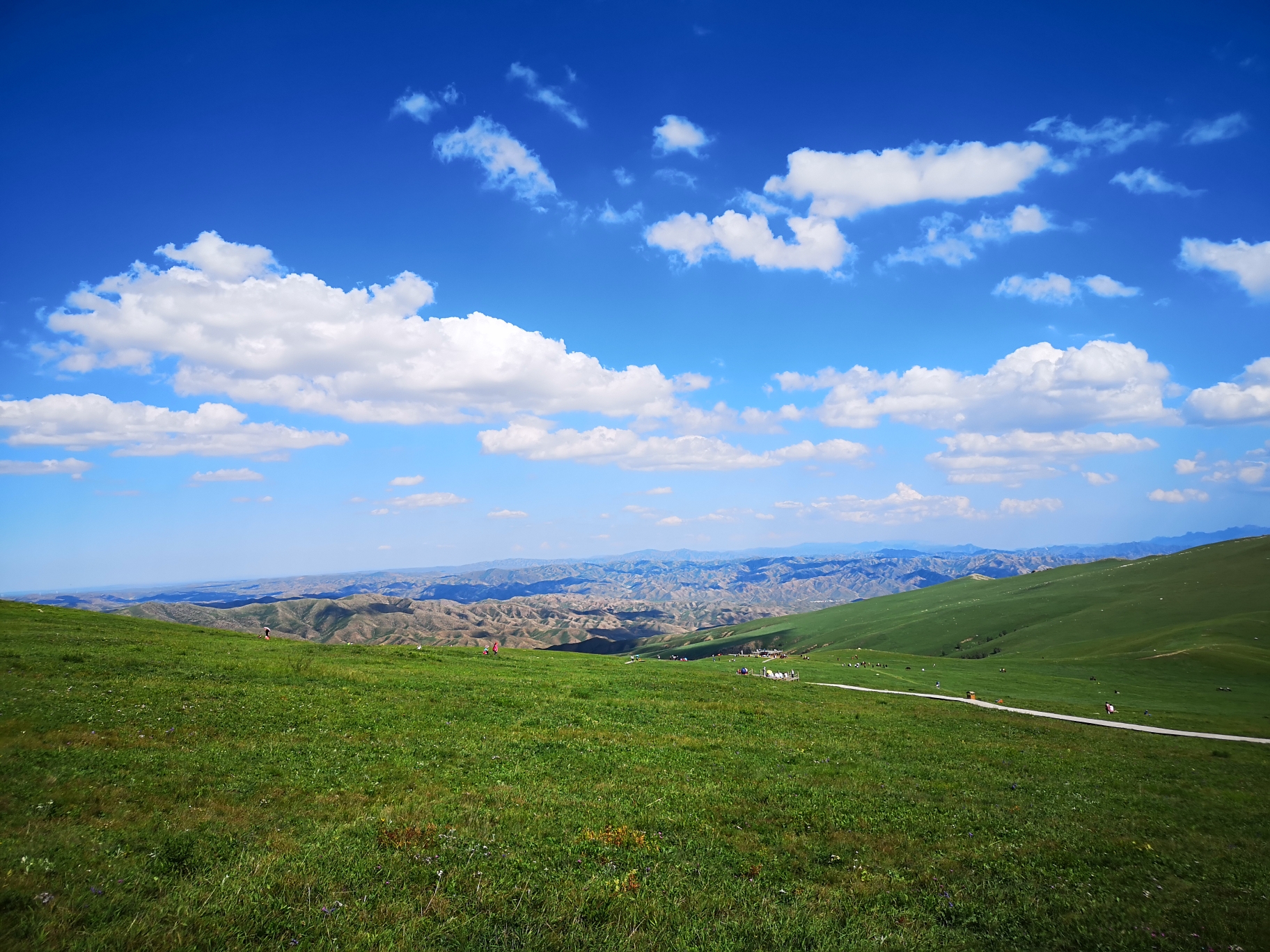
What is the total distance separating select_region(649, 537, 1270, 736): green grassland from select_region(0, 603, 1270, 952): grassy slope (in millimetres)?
40597

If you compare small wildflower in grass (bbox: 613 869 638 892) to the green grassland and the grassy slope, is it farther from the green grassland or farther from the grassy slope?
the green grassland

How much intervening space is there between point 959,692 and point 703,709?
4668cm

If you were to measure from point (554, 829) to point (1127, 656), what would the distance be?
130 meters

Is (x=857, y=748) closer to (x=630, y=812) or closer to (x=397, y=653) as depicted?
(x=630, y=812)

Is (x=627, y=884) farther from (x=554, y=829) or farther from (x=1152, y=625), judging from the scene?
(x=1152, y=625)

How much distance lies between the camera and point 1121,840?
17281 mm

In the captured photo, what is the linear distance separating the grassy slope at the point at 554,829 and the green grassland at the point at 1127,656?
133ft

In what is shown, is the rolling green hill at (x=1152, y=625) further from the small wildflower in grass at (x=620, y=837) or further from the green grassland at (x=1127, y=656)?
the small wildflower in grass at (x=620, y=837)

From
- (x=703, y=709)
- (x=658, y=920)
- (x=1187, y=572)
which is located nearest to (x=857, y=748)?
(x=703, y=709)

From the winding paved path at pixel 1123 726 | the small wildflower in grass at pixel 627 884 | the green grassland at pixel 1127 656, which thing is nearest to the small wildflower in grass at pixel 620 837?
the small wildflower in grass at pixel 627 884

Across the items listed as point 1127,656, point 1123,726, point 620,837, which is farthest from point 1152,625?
point 620,837

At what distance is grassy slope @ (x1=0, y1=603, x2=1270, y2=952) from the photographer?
10836mm

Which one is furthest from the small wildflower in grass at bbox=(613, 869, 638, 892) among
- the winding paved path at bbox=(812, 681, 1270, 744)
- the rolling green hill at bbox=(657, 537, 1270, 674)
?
the rolling green hill at bbox=(657, 537, 1270, 674)

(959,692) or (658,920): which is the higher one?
(658,920)
